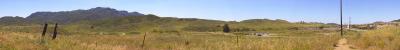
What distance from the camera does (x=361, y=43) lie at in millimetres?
22688

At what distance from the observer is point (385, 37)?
22672 millimetres

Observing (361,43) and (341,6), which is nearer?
(361,43)

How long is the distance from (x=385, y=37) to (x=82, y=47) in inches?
427

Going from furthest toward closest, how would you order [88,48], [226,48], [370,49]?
[226,48], [370,49], [88,48]

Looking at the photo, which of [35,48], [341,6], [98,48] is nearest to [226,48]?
[98,48]

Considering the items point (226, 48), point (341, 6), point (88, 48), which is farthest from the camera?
point (341, 6)

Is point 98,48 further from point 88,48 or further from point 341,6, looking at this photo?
point 341,6

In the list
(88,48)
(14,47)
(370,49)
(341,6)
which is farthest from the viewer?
(341,6)

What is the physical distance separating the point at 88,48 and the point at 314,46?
748 centimetres

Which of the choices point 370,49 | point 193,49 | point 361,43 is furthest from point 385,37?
point 193,49

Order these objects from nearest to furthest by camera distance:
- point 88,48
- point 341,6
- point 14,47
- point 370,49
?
point 14,47, point 88,48, point 370,49, point 341,6

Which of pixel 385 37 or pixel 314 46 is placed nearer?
pixel 314 46

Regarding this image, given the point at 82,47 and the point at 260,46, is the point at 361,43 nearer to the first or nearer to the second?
the point at 260,46

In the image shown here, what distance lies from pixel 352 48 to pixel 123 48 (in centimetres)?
843
